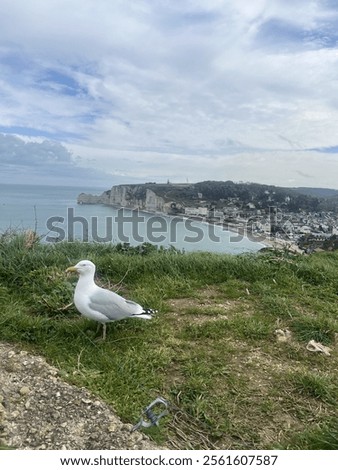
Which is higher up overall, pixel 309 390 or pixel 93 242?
pixel 93 242

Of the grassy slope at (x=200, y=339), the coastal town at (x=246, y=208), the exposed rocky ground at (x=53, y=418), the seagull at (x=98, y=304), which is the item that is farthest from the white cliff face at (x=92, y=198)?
the exposed rocky ground at (x=53, y=418)

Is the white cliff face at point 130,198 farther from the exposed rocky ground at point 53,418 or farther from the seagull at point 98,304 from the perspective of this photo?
the exposed rocky ground at point 53,418

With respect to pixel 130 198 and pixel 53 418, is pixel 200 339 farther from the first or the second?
pixel 130 198

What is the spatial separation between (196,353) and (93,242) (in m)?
3.51

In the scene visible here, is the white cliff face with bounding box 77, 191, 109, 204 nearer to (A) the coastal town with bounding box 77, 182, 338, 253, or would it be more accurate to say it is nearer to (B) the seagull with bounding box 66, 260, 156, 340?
(A) the coastal town with bounding box 77, 182, 338, 253

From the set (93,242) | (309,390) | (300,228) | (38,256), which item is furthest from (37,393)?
(300,228)

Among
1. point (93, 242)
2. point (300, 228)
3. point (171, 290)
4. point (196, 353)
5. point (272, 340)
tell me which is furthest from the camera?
point (300, 228)

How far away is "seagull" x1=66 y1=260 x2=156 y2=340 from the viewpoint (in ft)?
11.0

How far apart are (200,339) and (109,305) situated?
3.02 ft

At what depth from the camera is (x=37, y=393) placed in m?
2.54

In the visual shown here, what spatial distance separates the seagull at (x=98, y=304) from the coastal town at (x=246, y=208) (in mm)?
3915

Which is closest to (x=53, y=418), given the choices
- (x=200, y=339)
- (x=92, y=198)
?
(x=200, y=339)
